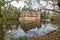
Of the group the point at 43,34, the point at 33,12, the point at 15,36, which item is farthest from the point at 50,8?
the point at 15,36

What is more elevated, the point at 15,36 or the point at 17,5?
the point at 17,5

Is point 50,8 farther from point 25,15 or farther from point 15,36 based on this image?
point 15,36

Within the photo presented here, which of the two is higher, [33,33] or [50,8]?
[50,8]

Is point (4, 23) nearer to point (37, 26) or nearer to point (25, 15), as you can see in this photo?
point (25, 15)

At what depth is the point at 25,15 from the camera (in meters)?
1.33

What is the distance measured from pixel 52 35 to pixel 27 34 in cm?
28

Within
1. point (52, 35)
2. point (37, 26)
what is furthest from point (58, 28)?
point (37, 26)

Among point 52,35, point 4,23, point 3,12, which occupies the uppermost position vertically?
point 3,12

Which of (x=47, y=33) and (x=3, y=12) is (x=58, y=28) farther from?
(x=3, y=12)

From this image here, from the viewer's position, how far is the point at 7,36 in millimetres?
1300

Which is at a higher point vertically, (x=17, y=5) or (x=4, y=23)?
(x=17, y=5)

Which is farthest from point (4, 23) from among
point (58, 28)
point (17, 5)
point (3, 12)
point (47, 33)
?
point (58, 28)

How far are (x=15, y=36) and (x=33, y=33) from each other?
0.67ft

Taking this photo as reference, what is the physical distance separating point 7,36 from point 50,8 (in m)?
0.58
